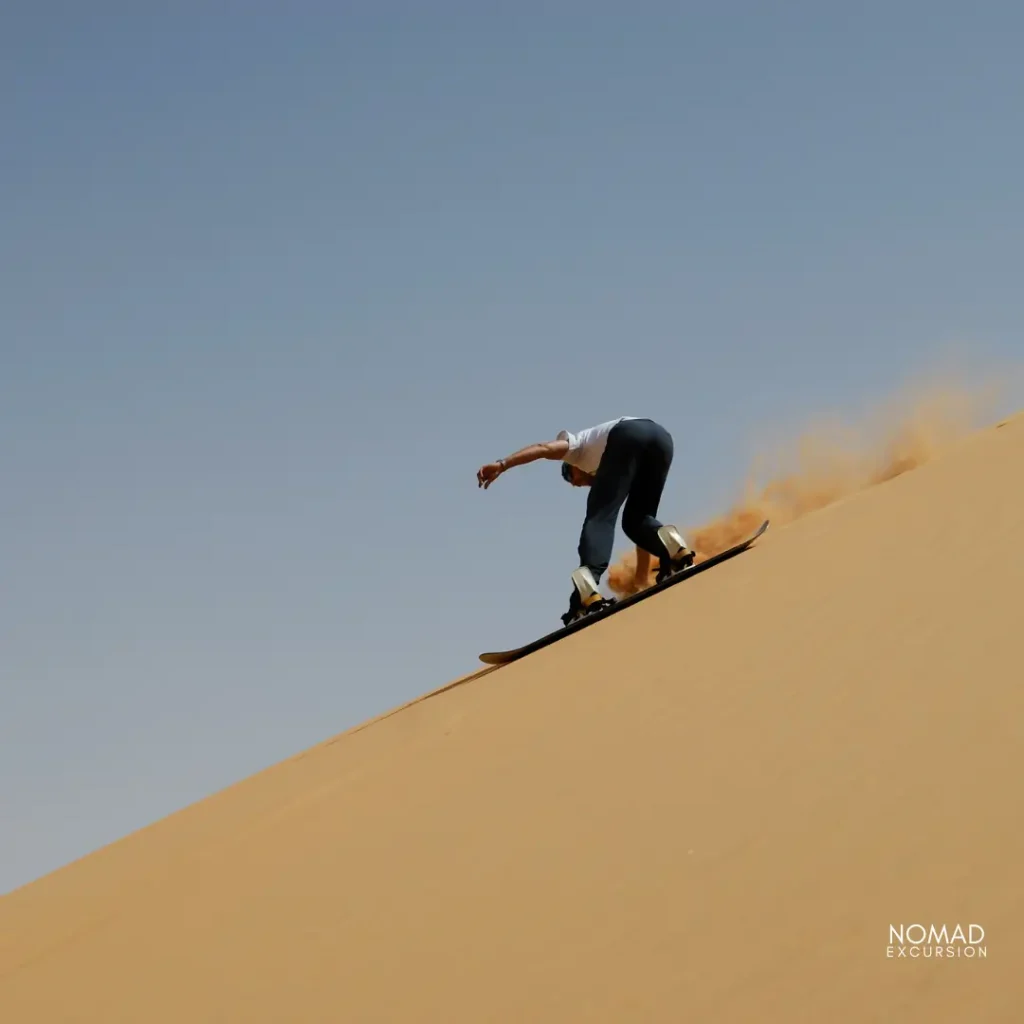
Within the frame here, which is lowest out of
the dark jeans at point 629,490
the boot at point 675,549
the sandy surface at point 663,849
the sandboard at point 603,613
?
the sandy surface at point 663,849

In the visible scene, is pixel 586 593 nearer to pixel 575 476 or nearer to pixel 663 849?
pixel 575 476

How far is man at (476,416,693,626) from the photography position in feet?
23.0

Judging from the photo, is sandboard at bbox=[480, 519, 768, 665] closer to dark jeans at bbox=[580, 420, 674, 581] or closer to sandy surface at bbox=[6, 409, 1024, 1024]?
dark jeans at bbox=[580, 420, 674, 581]

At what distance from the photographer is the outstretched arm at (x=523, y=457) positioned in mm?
6773

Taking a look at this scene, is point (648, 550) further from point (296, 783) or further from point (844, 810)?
point (844, 810)

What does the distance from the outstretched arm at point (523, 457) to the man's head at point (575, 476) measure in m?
0.23

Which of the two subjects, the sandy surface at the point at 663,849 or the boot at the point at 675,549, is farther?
the boot at the point at 675,549

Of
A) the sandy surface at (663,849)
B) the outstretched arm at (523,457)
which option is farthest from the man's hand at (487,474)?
the sandy surface at (663,849)

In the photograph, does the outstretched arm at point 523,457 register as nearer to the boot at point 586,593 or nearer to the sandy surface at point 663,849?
the boot at point 586,593

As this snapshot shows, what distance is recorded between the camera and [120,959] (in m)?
3.62

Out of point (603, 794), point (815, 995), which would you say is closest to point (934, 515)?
point (603, 794)

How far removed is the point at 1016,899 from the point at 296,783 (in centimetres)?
394

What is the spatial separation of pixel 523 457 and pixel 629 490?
771mm

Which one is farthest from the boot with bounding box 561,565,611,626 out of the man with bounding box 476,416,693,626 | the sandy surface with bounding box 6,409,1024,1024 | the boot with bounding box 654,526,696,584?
the sandy surface with bounding box 6,409,1024,1024
